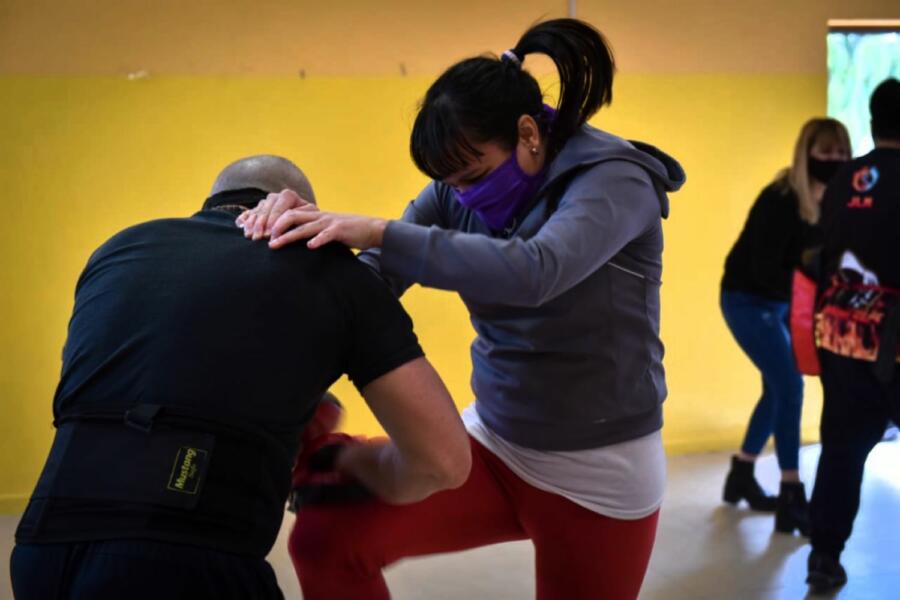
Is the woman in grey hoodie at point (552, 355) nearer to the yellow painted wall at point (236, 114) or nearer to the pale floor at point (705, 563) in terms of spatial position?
the pale floor at point (705, 563)

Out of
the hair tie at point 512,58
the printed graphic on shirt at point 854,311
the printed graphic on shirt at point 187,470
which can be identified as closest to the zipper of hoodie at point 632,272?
the hair tie at point 512,58

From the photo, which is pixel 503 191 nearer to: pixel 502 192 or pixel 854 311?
pixel 502 192

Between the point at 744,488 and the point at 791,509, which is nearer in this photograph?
the point at 791,509

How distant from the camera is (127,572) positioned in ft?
4.44

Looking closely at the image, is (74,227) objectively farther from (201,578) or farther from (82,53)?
(201,578)

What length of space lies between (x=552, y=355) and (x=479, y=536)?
39cm

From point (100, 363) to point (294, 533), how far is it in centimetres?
65

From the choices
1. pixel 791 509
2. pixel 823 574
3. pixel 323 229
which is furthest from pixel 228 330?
pixel 791 509

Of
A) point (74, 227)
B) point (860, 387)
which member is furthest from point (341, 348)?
point (74, 227)

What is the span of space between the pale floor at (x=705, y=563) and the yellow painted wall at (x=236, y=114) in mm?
918

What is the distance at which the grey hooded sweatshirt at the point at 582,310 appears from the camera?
69.7 inches

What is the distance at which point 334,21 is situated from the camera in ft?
14.0

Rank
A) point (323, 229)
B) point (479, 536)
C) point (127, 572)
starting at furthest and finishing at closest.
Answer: point (479, 536)
point (323, 229)
point (127, 572)

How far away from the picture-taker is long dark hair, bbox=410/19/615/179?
1843mm
